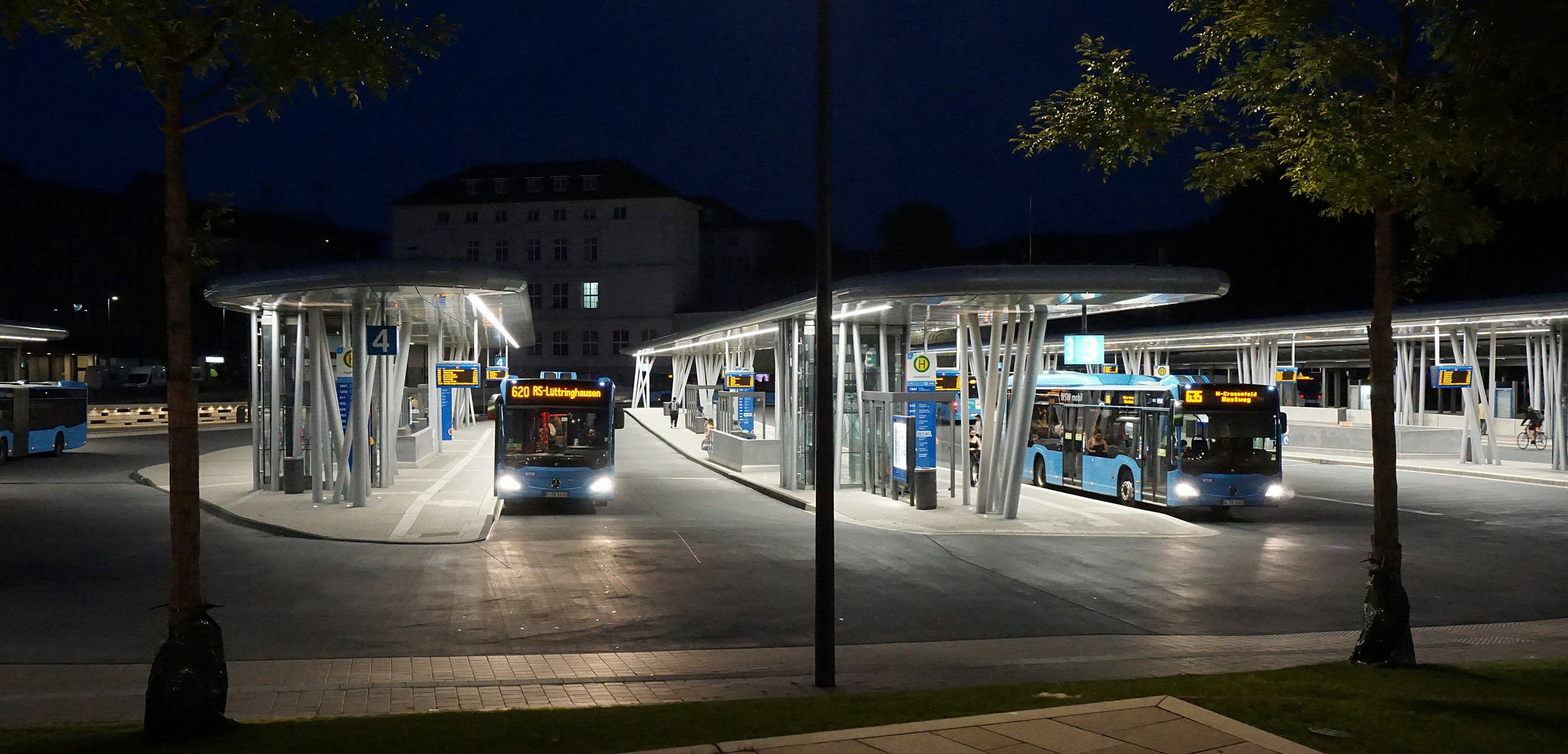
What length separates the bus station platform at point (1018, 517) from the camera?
1938 cm

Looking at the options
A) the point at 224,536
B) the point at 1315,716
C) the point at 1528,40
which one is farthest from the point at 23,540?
the point at 1528,40

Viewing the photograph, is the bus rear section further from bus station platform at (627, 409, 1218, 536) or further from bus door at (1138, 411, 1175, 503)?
bus station platform at (627, 409, 1218, 536)

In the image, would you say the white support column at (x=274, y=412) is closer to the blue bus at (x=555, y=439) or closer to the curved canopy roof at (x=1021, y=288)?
the blue bus at (x=555, y=439)

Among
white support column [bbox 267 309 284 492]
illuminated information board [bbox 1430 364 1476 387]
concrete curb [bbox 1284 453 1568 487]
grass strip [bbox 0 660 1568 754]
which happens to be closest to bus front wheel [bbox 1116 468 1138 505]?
concrete curb [bbox 1284 453 1568 487]

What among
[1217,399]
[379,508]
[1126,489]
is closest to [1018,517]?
[1126,489]

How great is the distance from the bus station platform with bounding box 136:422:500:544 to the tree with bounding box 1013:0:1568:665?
12.1 metres

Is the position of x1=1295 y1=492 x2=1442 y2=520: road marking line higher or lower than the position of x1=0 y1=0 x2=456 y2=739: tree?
lower

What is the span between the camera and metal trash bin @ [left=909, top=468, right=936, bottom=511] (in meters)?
22.3

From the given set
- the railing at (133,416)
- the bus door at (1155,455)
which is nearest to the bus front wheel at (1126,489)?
the bus door at (1155,455)

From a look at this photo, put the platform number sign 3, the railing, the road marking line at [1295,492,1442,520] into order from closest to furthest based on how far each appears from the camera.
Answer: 1. the platform number sign 3
2. the road marking line at [1295,492,1442,520]
3. the railing

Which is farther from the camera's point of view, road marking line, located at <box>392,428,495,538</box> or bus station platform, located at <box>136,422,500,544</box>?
road marking line, located at <box>392,428,495,538</box>

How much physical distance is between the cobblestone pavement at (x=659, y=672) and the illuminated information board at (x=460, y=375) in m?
21.3

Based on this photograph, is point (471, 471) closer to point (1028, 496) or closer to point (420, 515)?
point (420, 515)

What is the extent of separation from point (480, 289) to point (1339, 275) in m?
61.2
